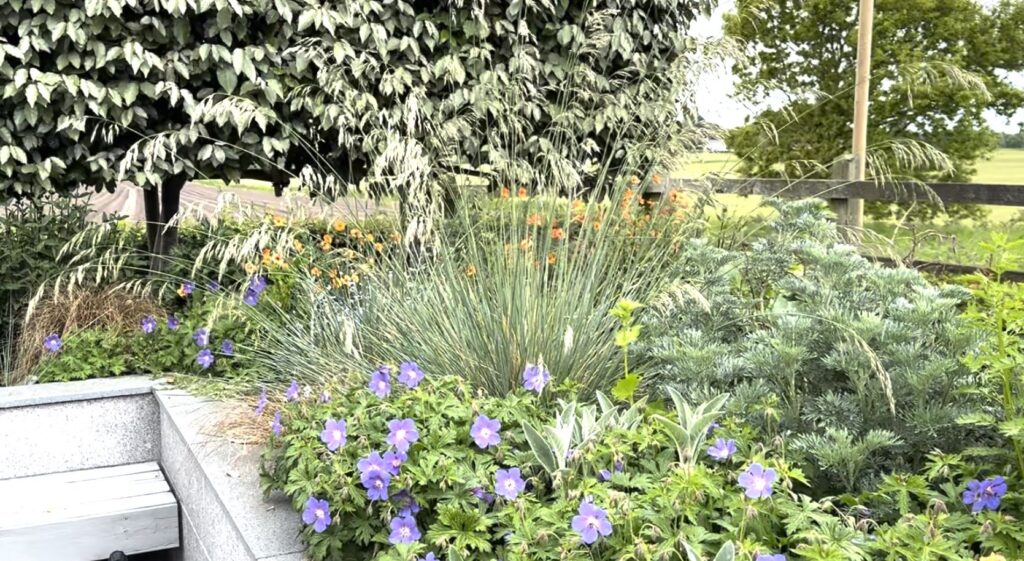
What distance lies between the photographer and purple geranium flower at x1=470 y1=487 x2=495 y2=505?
1524 millimetres

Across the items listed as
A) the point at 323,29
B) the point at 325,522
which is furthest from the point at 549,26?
the point at 325,522

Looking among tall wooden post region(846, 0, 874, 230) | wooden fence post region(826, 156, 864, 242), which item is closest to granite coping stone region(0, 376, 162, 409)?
wooden fence post region(826, 156, 864, 242)

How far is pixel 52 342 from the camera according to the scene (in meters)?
3.11

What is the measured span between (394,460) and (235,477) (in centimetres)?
76

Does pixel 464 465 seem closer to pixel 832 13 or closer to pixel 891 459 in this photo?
pixel 891 459

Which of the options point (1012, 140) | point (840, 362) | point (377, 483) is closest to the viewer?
point (377, 483)

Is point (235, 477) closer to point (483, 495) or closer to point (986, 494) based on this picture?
point (483, 495)

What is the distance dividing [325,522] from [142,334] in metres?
2.02

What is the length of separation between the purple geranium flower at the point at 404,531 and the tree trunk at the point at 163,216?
8.90ft

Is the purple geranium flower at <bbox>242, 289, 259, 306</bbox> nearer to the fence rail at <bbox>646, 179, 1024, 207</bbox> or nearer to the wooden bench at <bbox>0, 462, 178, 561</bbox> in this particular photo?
the wooden bench at <bbox>0, 462, 178, 561</bbox>

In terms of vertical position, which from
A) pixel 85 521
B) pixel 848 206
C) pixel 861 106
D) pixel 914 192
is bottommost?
pixel 85 521

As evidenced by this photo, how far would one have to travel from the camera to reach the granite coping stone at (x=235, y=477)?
1760mm

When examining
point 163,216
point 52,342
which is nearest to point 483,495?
point 52,342

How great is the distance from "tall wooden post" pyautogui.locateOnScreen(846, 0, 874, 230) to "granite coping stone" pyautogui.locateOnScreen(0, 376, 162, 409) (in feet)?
13.0
